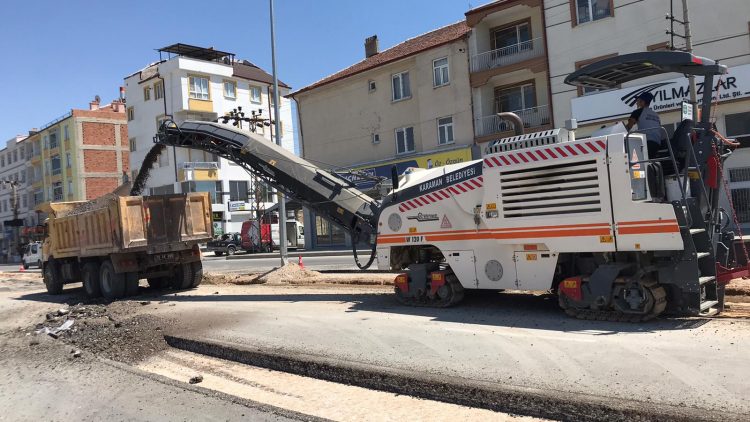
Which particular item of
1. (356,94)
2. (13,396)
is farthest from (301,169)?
(356,94)

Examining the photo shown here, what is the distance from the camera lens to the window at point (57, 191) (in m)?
65.9

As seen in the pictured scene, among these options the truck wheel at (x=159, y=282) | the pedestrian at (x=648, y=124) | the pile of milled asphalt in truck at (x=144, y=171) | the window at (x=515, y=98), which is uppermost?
the window at (x=515, y=98)

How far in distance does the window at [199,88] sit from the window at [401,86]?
25980 mm

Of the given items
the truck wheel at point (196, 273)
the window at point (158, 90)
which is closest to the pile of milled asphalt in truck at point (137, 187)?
the truck wheel at point (196, 273)

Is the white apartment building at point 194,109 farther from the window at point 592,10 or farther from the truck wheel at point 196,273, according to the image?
the truck wheel at point 196,273

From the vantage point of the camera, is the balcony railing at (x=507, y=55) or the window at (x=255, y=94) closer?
the balcony railing at (x=507, y=55)

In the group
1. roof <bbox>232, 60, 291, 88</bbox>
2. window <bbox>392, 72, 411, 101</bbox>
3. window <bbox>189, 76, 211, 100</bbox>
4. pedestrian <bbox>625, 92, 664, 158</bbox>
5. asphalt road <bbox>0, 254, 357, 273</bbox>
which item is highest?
roof <bbox>232, 60, 291, 88</bbox>

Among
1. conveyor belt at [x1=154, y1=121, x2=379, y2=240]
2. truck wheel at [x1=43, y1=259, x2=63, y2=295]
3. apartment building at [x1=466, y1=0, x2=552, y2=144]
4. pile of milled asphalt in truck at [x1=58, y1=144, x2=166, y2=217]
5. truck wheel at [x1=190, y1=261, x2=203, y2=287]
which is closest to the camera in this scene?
conveyor belt at [x1=154, y1=121, x2=379, y2=240]

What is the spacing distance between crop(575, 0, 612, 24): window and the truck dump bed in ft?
58.4

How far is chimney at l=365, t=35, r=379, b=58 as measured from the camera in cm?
3551

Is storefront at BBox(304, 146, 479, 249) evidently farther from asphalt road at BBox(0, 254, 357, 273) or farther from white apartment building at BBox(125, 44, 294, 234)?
white apartment building at BBox(125, 44, 294, 234)

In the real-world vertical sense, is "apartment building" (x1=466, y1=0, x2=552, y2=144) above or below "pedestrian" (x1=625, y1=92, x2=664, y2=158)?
above

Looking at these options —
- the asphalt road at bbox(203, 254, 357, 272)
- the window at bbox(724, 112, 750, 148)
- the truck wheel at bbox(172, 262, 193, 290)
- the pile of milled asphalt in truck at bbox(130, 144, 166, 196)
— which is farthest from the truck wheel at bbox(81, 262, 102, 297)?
the window at bbox(724, 112, 750, 148)

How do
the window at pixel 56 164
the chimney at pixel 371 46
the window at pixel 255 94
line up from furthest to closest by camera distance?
the window at pixel 56 164 → the window at pixel 255 94 → the chimney at pixel 371 46
